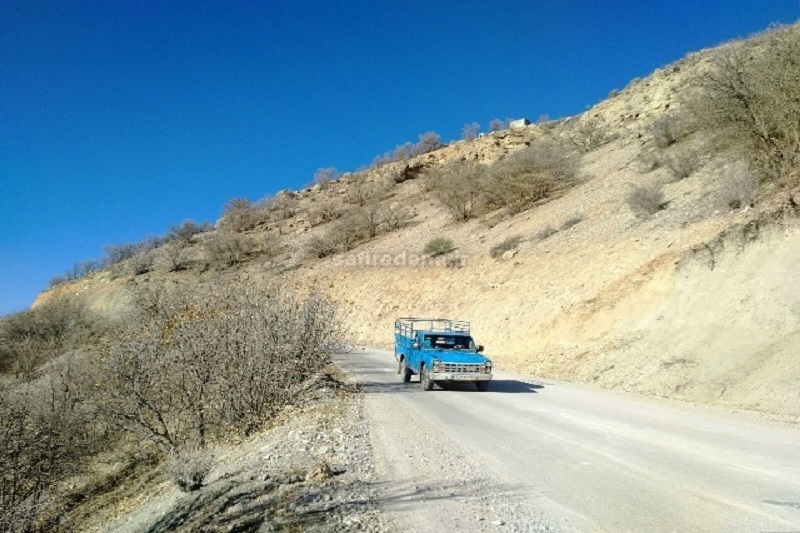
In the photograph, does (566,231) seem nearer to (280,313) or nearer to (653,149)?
(653,149)

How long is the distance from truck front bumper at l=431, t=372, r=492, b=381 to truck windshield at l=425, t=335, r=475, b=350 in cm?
148

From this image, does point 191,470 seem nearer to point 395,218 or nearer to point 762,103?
point 762,103

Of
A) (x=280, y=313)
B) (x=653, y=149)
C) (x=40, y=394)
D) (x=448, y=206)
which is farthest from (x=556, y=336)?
(x=448, y=206)

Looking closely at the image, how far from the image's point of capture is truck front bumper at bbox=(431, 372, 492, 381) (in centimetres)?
1552

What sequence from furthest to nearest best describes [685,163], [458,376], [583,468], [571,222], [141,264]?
1. [141,264]
2. [571,222]
3. [685,163]
4. [458,376]
5. [583,468]

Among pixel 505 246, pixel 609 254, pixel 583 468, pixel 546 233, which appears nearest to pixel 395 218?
pixel 505 246

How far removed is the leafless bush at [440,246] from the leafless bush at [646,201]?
47.2 ft

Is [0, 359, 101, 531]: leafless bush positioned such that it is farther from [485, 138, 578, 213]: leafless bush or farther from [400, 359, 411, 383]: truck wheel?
[485, 138, 578, 213]: leafless bush

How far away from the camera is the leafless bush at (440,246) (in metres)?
39.2

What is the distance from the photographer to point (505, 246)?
1312 inches

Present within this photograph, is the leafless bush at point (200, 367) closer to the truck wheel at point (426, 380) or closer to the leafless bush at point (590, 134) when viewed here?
the truck wheel at point (426, 380)

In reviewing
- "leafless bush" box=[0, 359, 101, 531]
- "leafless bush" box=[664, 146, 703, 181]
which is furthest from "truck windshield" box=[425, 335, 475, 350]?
A: "leafless bush" box=[664, 146, 703, 181]

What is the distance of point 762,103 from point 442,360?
581 inches

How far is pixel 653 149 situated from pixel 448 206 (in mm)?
15700
